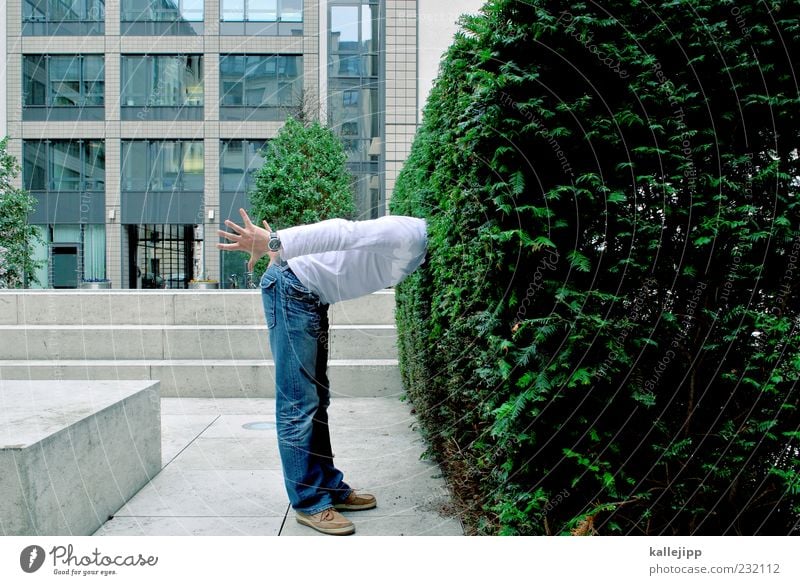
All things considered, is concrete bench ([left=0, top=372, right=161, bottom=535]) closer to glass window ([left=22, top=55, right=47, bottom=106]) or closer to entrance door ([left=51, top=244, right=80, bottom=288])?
glass window ([left=22, top=55, right=47, bottom=106])

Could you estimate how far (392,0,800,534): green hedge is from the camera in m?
2.27

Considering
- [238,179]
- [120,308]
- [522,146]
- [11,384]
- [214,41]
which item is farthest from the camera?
[238,179]

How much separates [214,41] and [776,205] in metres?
21.8

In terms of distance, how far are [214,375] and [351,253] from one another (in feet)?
15.0

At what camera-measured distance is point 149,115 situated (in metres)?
23.0

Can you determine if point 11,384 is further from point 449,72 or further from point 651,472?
point 651,472

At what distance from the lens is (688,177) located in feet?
7.56

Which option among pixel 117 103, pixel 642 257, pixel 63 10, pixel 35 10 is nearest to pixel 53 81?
pixel 117 103

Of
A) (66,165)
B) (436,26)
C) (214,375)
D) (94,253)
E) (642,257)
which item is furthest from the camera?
(94,253)

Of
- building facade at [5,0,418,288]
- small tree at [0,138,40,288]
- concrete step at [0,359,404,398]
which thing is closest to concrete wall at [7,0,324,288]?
building facade at [5,0,418,288]

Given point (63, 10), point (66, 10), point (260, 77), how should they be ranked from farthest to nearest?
point (260, 77)
point (63, 10)
point (66, 10)

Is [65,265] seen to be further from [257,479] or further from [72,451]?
[72,451]

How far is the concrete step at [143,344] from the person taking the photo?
7.78 meters

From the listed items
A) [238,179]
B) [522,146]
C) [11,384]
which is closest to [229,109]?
[238,179]
